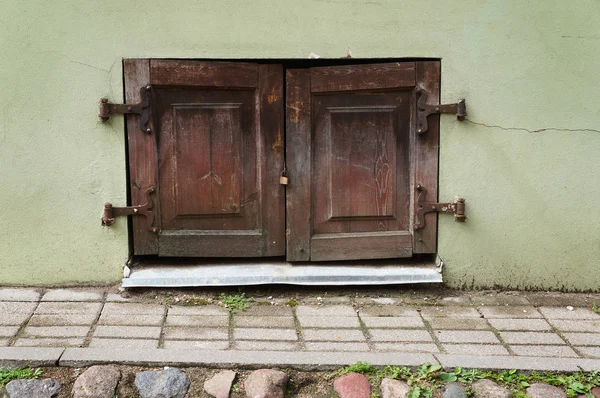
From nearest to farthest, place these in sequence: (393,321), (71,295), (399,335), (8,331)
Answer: (8,331)
(399,335)
(393,321)
(71,295)

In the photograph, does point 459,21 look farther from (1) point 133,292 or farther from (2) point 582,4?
(1) point 133,292

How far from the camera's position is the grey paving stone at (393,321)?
14.6 feet

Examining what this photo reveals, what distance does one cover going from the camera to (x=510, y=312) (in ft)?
15.3

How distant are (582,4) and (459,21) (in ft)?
2.70

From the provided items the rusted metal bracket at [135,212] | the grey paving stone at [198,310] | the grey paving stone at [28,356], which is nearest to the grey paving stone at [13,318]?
the grey paving stone at [28,356]

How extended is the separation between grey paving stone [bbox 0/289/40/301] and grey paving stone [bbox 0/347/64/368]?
0.76 metres

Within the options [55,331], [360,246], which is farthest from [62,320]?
[360,246]

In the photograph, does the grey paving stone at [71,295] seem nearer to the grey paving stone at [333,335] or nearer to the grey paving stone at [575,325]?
the grey paving stone at [333,335]

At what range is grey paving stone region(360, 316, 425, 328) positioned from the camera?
4438 millimetres

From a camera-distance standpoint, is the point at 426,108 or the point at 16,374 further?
the point at 426,108

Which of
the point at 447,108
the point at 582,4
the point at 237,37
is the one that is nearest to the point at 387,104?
the point at 447,108

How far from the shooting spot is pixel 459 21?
4.73m

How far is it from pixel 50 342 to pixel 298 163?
195 cm

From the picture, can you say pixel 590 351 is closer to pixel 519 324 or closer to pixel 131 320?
pixel 519 324
